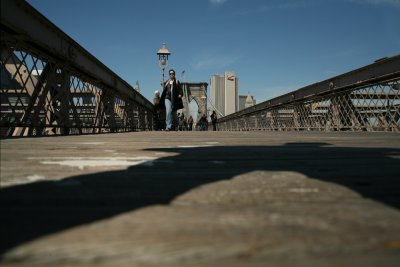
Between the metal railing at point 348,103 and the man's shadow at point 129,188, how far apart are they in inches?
308

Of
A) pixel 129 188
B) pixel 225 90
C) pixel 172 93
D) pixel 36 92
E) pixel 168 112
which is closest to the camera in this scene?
pixel 129 188

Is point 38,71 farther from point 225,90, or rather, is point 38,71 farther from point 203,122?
point 225,90

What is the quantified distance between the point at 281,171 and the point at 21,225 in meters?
1.10

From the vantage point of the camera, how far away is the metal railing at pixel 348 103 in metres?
8.25

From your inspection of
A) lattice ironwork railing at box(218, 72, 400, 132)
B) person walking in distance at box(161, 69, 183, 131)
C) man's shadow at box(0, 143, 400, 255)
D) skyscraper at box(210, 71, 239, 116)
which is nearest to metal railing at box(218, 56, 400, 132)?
lattice ironwork railing at box(218, 72, 400, 132)

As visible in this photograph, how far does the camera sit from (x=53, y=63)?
6875mm

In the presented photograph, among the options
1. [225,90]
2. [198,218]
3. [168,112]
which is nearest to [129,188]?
[198,218]

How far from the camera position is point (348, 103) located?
33.7ft

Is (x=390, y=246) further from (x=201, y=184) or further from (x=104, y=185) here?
(x=104, y=185)

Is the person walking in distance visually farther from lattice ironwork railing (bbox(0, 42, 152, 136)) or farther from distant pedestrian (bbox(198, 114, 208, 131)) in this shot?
distant pedestrian (bbox(198, 114, 208, 131))

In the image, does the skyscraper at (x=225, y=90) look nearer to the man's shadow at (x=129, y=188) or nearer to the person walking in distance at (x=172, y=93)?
the person walking in distance at (x=172, y=93)

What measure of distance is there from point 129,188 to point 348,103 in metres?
10.7

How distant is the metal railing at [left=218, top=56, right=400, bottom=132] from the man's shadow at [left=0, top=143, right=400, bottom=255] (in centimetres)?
781

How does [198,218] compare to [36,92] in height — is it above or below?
below
